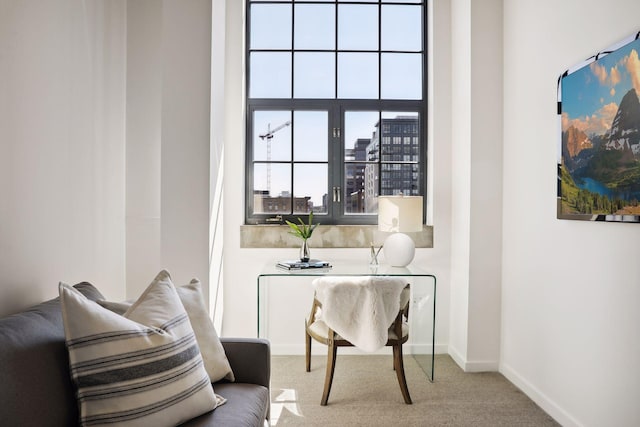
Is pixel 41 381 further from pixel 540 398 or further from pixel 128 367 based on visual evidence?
pixel 540 398

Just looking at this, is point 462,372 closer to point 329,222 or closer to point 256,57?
point 329,222

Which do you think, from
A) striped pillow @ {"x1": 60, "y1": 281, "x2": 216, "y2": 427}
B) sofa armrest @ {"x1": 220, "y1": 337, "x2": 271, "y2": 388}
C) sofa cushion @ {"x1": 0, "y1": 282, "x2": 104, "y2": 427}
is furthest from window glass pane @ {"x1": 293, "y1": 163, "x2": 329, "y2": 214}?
sofa cushion @ {"x1": 0, "y1": 282, "x2": 104, "y2": 427}

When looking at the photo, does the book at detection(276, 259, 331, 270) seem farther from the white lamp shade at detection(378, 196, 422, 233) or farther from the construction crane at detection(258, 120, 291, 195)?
the construction crane at detection(258, 120, 291, 195)

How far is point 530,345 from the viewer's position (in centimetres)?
290

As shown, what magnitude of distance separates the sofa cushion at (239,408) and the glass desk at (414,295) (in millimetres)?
1062

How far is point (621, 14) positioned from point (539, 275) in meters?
1.45

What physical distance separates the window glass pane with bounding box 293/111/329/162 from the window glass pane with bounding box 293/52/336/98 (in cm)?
17

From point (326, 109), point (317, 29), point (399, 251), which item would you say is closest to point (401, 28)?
point (317, 29)

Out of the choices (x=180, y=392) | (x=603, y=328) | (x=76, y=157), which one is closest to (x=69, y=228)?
(x=76, y=157)

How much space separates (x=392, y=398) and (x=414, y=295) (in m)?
0.77

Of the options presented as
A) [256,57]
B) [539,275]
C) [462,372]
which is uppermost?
[256,57]

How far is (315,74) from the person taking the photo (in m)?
3.88

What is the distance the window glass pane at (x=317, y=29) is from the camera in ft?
12.7

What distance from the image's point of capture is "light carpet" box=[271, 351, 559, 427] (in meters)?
2.57
